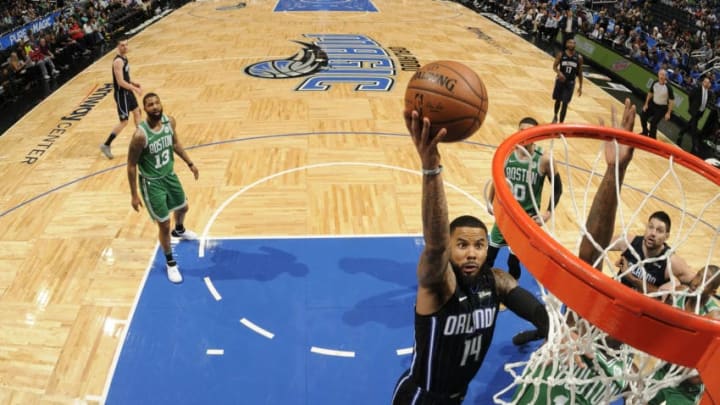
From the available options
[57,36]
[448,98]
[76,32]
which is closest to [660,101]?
[448,98]

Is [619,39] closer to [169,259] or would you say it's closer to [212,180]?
[212,180]

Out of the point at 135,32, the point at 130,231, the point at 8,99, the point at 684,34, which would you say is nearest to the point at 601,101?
the point at 684,34

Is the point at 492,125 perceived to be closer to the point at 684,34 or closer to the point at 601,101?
the point at 601,101

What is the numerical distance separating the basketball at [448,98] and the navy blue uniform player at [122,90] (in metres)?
6.50

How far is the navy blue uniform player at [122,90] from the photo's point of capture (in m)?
7.88

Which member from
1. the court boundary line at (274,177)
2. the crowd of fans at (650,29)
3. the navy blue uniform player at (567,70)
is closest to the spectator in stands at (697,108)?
the crowd of fans at (650,29)

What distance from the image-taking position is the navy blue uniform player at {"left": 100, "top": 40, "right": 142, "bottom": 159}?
7.88m

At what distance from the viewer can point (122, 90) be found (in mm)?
8266

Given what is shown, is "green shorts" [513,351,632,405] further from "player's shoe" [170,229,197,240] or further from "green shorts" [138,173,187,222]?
"player's shoe" [170,229,197,240]

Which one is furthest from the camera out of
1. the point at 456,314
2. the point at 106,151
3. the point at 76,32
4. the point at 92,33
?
the point at 92,33

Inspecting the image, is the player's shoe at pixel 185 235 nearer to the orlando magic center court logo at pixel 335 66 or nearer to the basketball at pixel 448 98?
the basketball at pixel 448 98

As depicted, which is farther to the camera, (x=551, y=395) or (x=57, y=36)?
(x=57, y=36)

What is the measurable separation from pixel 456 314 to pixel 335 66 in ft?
38.6

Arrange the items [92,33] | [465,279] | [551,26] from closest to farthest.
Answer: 1. [465,279]
2. [92,33]
3. [551,26]
